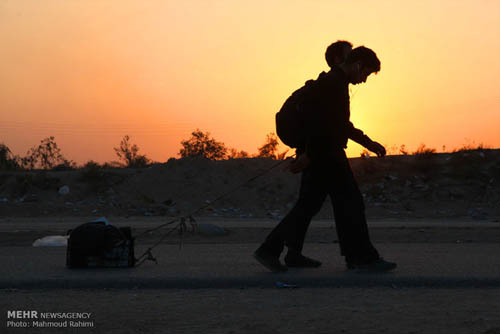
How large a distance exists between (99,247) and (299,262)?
1.84 m

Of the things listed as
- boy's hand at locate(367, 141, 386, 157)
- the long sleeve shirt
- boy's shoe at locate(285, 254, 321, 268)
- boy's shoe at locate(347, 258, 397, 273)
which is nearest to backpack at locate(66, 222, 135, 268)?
boy's shoe at locate(285, 254, 321, 268)

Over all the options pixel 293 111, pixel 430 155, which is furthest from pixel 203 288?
pixel 430 155

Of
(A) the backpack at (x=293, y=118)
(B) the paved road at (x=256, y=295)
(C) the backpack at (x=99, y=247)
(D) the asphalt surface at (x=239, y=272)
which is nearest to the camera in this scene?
(B) the paved road at (x=256, y=295)

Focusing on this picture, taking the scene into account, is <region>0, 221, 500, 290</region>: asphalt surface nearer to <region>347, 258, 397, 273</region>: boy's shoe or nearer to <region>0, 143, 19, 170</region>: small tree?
<region>347, 258, 397, 273</region>: boy's shoe

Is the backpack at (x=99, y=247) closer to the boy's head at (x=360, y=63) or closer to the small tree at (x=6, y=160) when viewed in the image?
the boy's head at (x=360, y=63)

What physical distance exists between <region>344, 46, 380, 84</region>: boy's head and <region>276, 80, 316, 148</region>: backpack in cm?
36

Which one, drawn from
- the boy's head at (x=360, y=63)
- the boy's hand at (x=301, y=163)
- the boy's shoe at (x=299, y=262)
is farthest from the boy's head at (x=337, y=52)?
the boy's shoe at (x=299, y=262)

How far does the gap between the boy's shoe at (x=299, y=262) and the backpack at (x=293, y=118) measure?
3.49ft

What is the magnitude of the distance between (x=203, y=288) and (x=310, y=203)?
1.23m

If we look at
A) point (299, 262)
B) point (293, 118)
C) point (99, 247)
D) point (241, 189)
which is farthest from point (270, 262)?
point (241, 189)

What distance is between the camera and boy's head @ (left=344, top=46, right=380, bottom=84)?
537 centimetres

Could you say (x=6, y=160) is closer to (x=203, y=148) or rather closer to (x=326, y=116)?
(x=203, y=148)

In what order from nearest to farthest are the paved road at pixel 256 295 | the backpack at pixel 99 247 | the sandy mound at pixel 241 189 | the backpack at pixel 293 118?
the paved road at pixel 256 295, the backpack at pixel 293 118, the backpack at pixel 99 247, the sandy mound at pixel 241 189

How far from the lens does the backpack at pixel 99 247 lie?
19.1 feet
